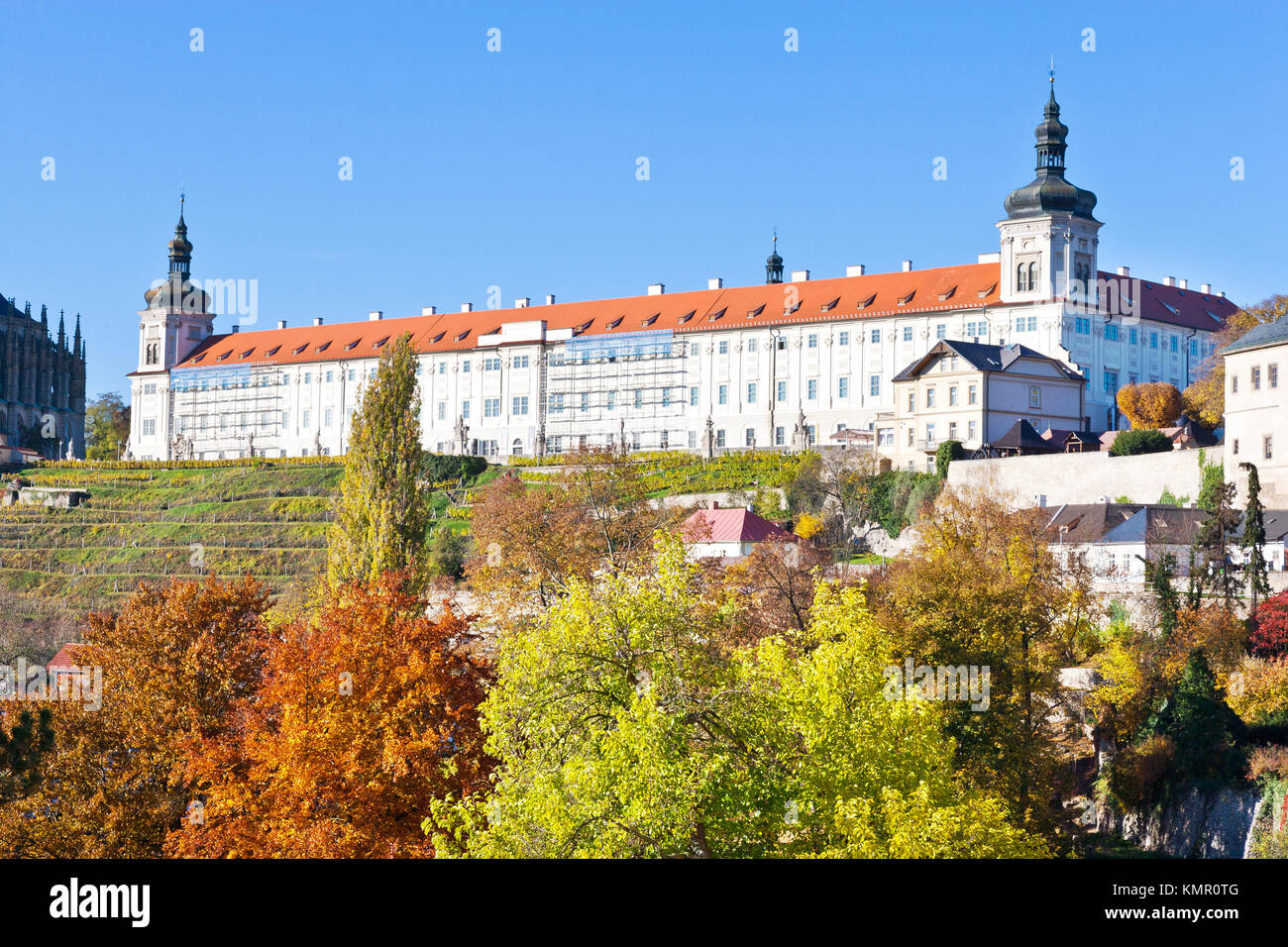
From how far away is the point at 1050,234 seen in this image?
79.1 meters

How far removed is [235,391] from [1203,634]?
262 ft

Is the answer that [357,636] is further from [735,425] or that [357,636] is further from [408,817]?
[735,425]

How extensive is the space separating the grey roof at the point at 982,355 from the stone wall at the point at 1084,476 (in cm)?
906

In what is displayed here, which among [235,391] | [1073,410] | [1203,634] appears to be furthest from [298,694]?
[235,391]

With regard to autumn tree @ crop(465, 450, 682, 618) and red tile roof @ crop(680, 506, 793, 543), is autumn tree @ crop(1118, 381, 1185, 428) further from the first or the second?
autumn tree @ crop(465, 450, 682, 618)

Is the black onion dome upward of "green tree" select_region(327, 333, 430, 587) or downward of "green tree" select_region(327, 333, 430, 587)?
upward

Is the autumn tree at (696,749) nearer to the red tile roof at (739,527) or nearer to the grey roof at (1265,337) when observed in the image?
the grey roof at (1265,337)

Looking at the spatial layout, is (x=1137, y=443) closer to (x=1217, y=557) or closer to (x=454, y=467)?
(x=1217, y=557)

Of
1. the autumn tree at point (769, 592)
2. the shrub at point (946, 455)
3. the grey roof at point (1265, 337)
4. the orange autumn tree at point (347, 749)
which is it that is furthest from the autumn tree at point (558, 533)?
the grey roof at point (1265, 337)

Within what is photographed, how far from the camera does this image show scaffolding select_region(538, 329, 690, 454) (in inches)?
3529

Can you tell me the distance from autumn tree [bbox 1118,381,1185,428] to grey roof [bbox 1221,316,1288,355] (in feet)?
60.0

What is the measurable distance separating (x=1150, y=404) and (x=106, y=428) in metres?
87.2

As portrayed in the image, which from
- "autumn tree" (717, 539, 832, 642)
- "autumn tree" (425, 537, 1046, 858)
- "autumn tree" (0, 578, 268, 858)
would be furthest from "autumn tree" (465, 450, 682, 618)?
"autumn tree" (425, 537, 1046, 858)
